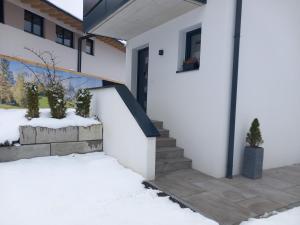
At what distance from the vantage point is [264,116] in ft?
16.9

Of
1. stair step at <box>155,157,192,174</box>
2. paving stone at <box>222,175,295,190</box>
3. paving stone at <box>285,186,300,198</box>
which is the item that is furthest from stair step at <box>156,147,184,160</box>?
paving stone at <box>285,186,300,198</box>

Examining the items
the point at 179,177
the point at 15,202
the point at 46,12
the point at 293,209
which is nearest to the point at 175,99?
the point at 179,177

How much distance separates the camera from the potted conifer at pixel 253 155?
4512 mm

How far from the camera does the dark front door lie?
722cm

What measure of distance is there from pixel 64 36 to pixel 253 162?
10.6 meters

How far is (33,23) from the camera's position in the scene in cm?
1020

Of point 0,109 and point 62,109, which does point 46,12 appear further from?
point 62,109

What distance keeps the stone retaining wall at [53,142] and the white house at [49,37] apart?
2.90 m

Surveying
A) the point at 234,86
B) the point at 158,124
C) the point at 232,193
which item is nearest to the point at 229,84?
the point at 234,86

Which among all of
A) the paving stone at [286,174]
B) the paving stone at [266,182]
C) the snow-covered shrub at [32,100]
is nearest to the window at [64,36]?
the snow-covered shrub at [32,100]

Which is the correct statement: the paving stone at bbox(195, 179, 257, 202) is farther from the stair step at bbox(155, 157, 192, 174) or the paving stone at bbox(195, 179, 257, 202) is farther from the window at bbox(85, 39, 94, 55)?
the window at bbox(85, 39, 94, 55)

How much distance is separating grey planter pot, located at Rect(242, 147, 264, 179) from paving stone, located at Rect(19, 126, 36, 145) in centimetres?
393

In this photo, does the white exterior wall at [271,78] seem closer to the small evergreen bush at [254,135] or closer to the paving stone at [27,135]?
the small evergreen bush at [254,135]

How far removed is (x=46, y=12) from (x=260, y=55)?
8725 millimetres
